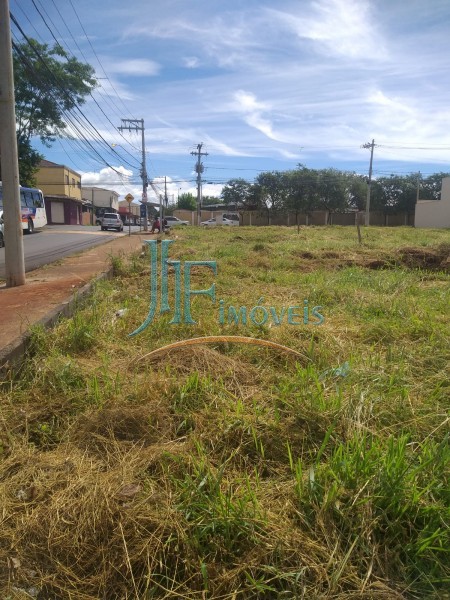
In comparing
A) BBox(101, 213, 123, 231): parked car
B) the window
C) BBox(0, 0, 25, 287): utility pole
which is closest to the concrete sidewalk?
BBox(0, 0, 25, 287): utility pole

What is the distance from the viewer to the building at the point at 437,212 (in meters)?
39.7

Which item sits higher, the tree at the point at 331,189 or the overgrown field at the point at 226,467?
the tree at the point at 331,189

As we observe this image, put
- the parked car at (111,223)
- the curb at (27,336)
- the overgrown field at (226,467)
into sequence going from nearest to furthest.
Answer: the overgrown field at (226,467)
the curb at (27,336)
the parked car at (111,223)

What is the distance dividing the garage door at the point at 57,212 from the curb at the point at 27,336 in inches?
1716

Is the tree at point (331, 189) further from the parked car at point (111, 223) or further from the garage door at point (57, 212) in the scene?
the garage door at point (57, 212)

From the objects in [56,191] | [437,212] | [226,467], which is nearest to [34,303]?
[226,467]

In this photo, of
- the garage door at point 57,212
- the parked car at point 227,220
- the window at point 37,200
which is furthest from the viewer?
the parked car at point 227,220

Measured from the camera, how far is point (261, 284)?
6.77m

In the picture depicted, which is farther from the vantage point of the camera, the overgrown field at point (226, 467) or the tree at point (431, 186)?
the tree at point (431, 186)

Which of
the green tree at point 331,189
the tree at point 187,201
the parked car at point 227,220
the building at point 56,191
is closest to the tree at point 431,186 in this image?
the green tree at point 331,189

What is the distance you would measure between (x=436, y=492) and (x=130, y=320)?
330 centimetres

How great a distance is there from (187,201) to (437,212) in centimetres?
4678

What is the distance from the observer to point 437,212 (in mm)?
40562

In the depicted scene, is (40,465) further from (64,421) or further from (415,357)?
(415,357)
